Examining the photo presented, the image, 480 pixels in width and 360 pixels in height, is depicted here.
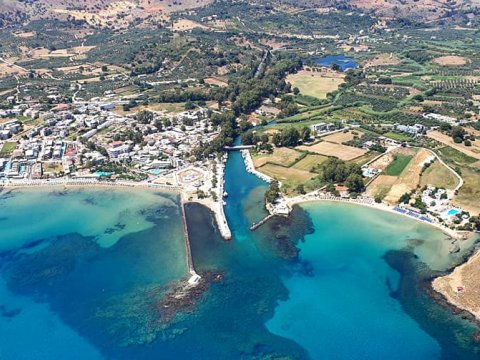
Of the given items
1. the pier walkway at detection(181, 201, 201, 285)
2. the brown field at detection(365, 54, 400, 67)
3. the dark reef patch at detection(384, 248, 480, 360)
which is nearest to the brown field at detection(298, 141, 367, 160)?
the dark reef patch at detection(384, 248, 480, 360)

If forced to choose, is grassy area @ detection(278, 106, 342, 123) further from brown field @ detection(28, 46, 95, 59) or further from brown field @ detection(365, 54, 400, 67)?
brown field @ detection(28, 46, 95, 59)

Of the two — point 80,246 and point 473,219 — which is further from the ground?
point 473,219

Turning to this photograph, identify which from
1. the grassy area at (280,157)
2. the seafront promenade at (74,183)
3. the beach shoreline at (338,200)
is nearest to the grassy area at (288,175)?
the grassy area at (280,157)

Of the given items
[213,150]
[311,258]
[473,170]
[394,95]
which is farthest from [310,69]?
[311,258]

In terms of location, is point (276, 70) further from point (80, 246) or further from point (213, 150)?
point (80, 246)

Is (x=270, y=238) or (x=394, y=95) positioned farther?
(x=394, y=95)

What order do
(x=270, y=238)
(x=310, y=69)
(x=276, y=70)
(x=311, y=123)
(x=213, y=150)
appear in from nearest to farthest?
(x=270, y=238), (x=213, y=150), (x=311, y=123), (x=276, y=70), (x=310, y=69)
